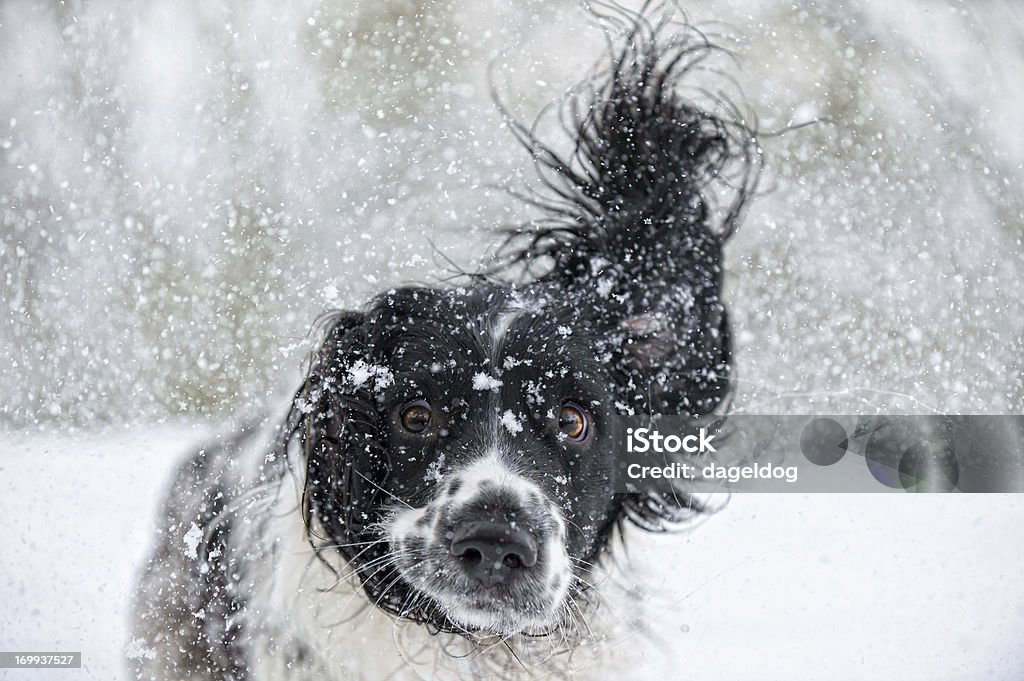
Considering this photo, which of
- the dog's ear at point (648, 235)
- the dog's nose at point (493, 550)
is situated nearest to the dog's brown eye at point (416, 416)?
the dog's nose at point (493, 550)

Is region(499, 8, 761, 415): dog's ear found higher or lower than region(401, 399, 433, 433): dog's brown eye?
higher

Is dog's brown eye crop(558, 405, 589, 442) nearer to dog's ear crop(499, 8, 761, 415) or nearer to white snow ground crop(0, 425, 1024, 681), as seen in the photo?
dog's ear crop(499, 8, 761, 415)

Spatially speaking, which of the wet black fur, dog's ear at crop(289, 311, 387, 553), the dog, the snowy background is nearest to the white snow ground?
the snowy background

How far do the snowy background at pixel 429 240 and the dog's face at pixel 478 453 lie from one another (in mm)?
335

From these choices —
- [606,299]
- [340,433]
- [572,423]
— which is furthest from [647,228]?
[340,433]

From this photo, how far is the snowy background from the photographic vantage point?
1887mm

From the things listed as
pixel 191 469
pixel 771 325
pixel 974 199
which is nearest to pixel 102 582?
pixel 191 469

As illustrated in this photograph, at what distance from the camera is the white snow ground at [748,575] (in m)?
1.82

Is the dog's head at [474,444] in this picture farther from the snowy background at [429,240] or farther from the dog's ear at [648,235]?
the snowy background at [429,240]

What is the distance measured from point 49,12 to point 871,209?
87.1 inches

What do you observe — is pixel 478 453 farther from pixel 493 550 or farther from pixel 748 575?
pixel 748 575

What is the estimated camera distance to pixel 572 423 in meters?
1.51

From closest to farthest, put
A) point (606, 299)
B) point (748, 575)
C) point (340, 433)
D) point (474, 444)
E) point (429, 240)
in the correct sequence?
point (474, 444) → point (340, 433) → point (606, 299) → point (748, 575) → point (429, 240)

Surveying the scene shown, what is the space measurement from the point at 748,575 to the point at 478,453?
812 mm
